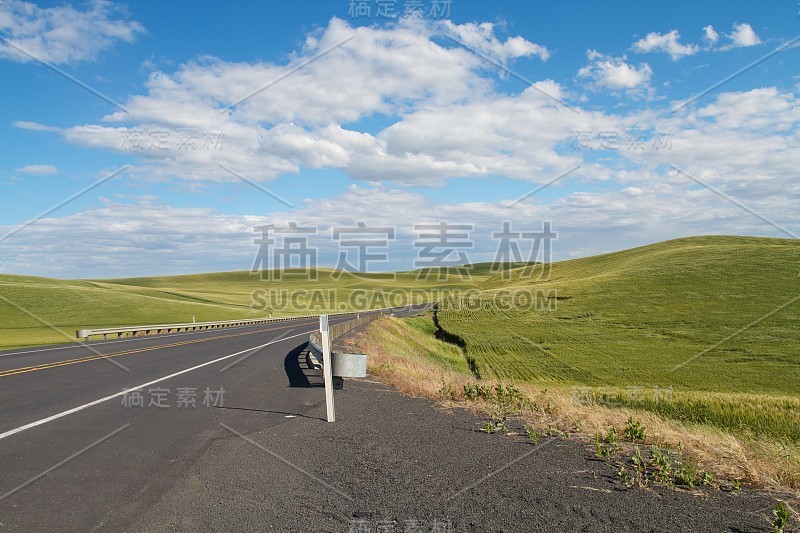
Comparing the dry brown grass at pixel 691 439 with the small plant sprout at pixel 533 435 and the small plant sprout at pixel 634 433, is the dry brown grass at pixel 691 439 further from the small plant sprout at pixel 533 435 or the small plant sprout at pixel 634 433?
the small plant sprout at pixel 533 435

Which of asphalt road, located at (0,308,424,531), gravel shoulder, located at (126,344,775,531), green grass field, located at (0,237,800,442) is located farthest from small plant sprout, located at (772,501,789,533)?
→ green grass field, located at (0,237,800,442)

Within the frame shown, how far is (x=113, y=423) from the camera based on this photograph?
30.6 ft

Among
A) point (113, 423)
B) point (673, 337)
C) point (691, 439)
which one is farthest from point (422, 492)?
point (673, 337)

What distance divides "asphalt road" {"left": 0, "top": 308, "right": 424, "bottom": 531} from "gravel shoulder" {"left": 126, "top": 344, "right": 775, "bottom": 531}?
514mm

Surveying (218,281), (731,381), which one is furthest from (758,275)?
(218,281)

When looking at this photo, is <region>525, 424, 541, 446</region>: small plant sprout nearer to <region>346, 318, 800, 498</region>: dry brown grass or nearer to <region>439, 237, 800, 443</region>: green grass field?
<region>346, 318, 800, 498</region>: dry brown grass

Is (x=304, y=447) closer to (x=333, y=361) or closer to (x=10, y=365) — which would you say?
(x=333, y=361)

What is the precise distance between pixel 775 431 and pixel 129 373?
19792mm

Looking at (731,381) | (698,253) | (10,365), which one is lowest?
(731,381)

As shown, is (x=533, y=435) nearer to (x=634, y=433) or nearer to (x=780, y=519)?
(x=634, y=433)

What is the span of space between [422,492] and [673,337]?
41013mm

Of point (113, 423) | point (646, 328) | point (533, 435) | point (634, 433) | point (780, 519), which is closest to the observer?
point (780, 519)

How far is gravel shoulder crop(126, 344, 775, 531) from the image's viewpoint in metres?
4.88

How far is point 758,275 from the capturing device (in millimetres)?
58188
